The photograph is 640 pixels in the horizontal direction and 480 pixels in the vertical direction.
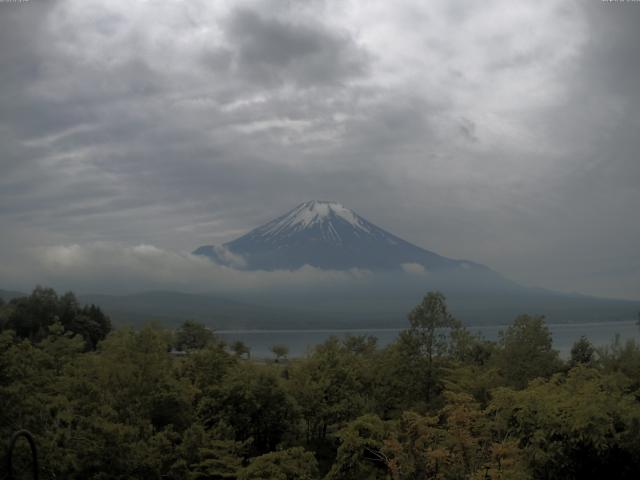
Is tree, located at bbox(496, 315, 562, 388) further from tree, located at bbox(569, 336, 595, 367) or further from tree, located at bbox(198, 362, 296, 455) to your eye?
tree, located at bbox(198, 362, 296, 455)

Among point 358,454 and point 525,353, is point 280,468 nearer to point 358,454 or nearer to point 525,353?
point 358,454

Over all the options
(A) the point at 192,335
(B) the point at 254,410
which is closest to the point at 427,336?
(B) the point at 254,410

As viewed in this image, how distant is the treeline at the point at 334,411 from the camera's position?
16.1 meters

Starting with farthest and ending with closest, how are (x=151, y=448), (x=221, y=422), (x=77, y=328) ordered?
(x=77, y=328), (x=221, y=422), (x=151, y=448)

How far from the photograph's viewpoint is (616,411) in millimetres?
16781

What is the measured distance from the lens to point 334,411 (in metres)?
24.6

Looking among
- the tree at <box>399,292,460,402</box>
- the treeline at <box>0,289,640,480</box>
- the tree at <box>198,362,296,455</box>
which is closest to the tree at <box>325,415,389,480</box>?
Result: the treeline at <box>0,289,640,480</box>

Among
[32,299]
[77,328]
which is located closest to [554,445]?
[77,328]

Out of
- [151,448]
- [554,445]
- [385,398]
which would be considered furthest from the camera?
[385,398]

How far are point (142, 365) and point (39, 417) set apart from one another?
564 centimetres

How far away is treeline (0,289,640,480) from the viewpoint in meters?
16.1

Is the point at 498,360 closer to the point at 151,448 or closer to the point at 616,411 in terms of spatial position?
the point at 616,411

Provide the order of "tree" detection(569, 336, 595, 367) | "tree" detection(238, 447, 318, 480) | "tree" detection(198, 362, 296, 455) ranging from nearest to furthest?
"tree" detection(238, 447, 318, 480) → "tree" detection(198, 362, 296, 455) → "tree" detection(569, 336, 595, 367)

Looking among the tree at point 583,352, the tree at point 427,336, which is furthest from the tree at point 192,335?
the tree at point 427,336
